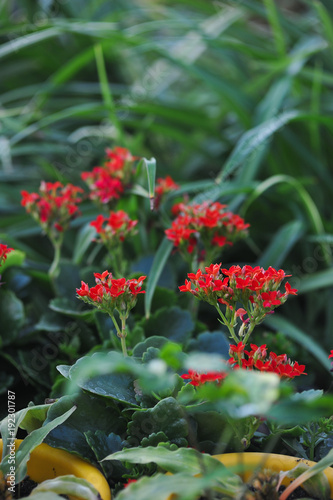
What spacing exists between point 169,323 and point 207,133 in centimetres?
97

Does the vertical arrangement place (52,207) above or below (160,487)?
above

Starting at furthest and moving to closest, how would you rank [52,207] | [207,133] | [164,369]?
[207,133] → [52,207] → [164,369]

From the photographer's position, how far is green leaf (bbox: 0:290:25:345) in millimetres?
1106

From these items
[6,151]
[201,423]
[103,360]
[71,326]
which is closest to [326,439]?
[201,423]

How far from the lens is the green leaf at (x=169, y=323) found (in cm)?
106

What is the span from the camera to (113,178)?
3.87 ft

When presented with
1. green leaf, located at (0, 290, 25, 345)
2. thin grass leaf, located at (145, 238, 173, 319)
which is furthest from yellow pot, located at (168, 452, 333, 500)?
green leaf, located at (0, 290, 25, 345)

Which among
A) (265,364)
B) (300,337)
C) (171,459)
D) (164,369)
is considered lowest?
(300,337)

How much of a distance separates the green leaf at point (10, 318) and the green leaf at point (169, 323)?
0.26 metres

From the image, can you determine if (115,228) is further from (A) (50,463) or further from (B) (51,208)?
(A) (50,463)

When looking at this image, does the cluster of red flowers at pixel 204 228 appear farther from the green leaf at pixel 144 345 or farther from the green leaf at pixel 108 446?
the green leaf at pixel 108 446

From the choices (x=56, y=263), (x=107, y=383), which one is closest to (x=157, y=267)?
(x=56, y=263)

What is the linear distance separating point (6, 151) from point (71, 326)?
2.22 ft

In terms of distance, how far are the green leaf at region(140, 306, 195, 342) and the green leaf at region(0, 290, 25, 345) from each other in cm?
26
